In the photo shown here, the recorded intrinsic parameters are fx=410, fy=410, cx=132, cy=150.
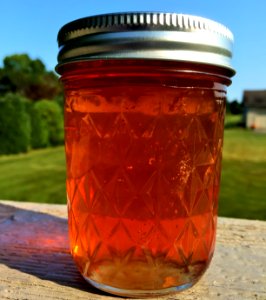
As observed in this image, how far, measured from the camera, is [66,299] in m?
0.91

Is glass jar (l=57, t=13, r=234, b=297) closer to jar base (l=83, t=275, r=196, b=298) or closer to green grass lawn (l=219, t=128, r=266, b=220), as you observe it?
jar base (l=83, t=275, r=196, b=298)

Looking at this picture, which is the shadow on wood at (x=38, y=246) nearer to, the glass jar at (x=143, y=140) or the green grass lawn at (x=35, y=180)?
the glass jar at (x=143, y=140)

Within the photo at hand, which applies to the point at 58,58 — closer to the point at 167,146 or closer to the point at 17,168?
the point at 167,146

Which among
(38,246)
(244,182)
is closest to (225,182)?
(244,182)

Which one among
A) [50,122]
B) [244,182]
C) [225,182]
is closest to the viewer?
[225,182]

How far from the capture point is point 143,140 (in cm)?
85

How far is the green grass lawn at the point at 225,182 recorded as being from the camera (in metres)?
5.30

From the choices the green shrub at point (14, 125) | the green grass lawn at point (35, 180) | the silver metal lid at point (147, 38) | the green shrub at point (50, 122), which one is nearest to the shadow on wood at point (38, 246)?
the silver metal lid at point (147, 38)

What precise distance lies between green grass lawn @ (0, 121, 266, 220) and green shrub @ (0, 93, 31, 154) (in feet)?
1.79

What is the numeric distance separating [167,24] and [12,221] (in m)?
1.00

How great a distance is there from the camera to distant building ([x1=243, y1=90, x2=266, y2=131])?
821 inches

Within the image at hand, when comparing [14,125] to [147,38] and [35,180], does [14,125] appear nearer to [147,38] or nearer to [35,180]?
[35,180]

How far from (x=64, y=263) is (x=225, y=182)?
630 cm

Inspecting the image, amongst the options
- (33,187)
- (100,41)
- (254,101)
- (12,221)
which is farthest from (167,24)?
(254,101)
